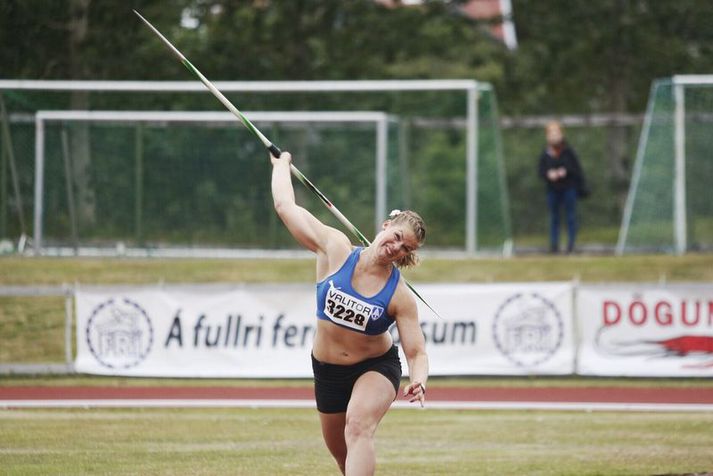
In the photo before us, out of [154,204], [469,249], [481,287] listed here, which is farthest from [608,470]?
[154,204]

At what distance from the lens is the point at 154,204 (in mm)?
20812

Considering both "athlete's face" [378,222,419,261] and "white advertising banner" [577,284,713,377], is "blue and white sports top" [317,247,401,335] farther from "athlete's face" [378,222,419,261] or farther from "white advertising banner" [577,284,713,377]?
"white advertising banner" [577,284,713,377]

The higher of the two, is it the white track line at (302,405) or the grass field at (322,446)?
the grass field at (322,446)

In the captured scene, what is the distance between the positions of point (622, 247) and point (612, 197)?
4924 mm

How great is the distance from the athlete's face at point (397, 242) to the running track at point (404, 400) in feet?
22.5

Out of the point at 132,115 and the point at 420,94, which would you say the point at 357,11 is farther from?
the point at 132,115

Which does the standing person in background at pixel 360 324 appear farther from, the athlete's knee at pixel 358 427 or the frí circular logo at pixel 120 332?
the frí circular logo at pixel 120 332

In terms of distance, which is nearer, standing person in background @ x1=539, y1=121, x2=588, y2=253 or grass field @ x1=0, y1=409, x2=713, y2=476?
grass field @ x1=0, y1=409, x2=713, y2=476

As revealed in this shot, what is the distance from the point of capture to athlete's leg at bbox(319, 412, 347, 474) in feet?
25.4

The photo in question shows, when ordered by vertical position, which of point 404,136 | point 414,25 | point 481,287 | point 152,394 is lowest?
point 152,394

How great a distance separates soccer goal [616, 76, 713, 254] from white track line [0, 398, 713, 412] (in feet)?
22.2

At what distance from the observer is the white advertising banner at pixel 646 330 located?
15.7m

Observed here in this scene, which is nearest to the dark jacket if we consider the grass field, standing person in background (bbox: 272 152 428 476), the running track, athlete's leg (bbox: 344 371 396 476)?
the running track

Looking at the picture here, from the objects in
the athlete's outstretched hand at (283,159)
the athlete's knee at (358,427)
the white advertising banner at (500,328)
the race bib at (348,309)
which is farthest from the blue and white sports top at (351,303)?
the white advertising banner at (500,328)
